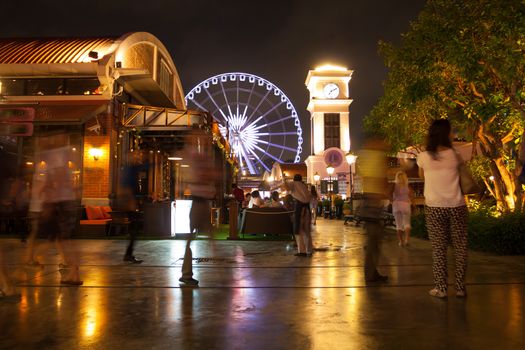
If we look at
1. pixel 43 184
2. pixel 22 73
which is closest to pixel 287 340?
pixel 43 184

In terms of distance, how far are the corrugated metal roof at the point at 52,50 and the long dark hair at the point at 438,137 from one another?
13085 millimetres

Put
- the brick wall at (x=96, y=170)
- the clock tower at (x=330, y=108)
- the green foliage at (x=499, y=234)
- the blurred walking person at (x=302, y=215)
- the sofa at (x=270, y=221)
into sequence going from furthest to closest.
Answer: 1. the clock tower at (x=330, y=108)
2. the brick wall at (x=96, y=170)
3. the sofa at (x=270, y=221)
4. the blurred walking person at (x=302, y=215)
5. the green foliage at (x=499, y=234)

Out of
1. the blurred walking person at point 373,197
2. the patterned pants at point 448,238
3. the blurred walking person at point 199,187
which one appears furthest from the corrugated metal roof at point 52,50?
the patterned pants at point 448,238

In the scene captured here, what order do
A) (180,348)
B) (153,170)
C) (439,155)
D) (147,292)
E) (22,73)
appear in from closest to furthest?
(180,348), (439,155), (147,292), (22,73), (153,170)

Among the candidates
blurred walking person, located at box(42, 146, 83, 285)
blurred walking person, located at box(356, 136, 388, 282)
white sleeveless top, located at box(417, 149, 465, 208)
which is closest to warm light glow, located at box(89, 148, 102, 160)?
blurred walking person, located at box(42, 146, 83, 285)

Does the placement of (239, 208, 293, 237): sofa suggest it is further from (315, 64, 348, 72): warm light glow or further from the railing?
(315, 64, 348, 72): warm light glow

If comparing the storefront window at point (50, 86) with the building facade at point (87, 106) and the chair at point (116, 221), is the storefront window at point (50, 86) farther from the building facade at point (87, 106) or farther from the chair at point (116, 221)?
the chair at point (116, 221)

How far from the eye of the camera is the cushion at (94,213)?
530 inches

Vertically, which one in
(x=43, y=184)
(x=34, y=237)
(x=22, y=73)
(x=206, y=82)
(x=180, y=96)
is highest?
(x=206, y=82)

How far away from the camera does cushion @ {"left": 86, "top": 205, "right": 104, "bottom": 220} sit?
1346 cm

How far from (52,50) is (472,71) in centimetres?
1388

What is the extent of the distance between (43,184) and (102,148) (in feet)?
30.6

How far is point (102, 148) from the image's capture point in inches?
583

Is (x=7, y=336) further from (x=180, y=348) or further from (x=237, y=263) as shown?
(x=237, y=263)
